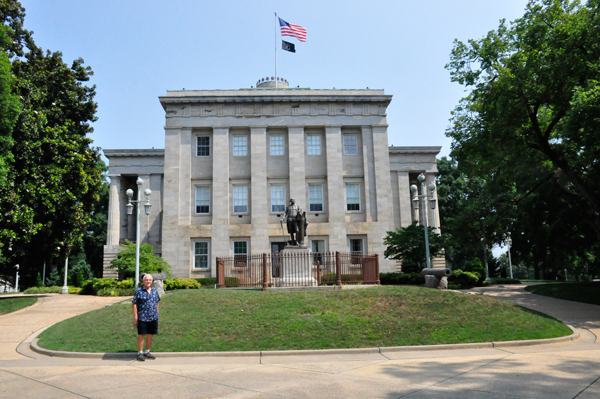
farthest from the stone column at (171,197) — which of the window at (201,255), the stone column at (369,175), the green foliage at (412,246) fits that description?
the green foliage at (412,246)

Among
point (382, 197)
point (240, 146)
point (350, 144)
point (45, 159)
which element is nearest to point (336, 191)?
point (382, 197)

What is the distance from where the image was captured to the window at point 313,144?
37625 mm

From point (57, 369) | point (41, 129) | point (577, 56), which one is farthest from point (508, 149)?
point (41, 129)

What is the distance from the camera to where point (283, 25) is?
122ft

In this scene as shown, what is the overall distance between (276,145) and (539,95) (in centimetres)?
2060

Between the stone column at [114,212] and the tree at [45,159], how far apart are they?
1336 cm

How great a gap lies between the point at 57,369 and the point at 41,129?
17.2 m

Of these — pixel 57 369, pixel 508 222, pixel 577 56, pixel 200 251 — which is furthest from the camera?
pixel 200 251

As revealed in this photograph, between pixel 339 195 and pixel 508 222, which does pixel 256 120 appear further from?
pixel 508 222

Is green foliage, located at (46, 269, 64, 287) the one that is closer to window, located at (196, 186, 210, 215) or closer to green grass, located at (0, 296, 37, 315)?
window, located at (196, 186, 210, 215)

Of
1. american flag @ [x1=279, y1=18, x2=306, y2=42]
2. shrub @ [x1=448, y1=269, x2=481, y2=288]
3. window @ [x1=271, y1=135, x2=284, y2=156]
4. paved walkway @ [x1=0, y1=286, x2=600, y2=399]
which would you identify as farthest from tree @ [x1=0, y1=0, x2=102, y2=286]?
shrub @ [x1=448, y1=269, x2=481, y2=288]

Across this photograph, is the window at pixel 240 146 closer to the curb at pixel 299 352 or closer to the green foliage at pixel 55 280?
the curb at pixel 299 352

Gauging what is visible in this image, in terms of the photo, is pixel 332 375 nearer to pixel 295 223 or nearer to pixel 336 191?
pixel 295 223

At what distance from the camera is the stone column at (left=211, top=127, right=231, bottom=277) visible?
35.4m
